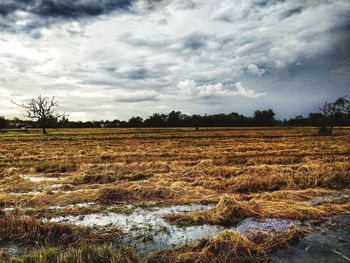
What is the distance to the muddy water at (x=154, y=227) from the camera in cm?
622

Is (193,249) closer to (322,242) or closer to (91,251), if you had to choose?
(91,251)

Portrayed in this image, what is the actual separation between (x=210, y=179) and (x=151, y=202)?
10.9 ft

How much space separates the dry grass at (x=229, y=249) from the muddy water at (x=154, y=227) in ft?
1.07

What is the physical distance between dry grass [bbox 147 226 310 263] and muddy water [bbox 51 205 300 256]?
1.07 ft

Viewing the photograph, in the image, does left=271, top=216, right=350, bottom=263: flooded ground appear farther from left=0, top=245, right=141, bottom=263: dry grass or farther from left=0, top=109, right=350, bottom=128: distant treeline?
left=0, top=109, right=350, bottom=128: distant treeline

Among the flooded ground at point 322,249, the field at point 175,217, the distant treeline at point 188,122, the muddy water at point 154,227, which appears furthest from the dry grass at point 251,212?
the distant treeline at point 188,122

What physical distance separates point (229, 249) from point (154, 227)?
1988 mm

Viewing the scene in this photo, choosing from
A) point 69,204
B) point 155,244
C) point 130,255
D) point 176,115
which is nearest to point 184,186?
point 69,204

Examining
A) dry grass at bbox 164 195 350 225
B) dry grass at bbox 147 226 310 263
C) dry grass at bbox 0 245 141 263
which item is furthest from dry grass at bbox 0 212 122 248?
dry grass at bbox 164 195 350 225

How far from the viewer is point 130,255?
542cm

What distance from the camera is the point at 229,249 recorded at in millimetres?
5617

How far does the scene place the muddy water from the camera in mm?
6219

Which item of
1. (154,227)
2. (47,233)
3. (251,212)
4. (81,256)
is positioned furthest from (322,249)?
(47,233)

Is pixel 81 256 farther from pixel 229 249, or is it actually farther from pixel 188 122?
pixel 188 122
